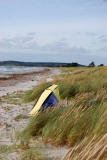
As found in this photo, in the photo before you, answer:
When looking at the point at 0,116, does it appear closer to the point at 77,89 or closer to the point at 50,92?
the point at 50,92

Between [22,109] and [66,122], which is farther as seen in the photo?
[22,109]

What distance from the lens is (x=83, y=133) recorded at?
423 centimetres

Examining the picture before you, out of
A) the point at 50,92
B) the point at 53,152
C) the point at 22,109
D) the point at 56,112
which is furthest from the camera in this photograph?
the point at 22,109

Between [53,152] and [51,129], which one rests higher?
[51,129]

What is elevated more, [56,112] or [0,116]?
[56,112]

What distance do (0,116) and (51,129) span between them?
108 inches

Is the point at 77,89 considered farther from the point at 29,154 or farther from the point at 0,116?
the point at 29,154

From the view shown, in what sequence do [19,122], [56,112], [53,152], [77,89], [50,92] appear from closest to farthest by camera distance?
1. [53,152]
2. [56,112]
3. [19,122]
4. [50,92]
5. [77,89]

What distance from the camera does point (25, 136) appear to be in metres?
4.44

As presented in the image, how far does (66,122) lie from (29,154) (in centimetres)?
112

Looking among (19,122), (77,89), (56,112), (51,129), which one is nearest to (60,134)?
(51,129)

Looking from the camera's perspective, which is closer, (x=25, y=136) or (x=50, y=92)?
(x=25, y=136)

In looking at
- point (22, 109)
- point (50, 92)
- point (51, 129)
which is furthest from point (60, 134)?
point (22, 109)

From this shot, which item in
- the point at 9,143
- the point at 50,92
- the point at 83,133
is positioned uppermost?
the point at 50,92
